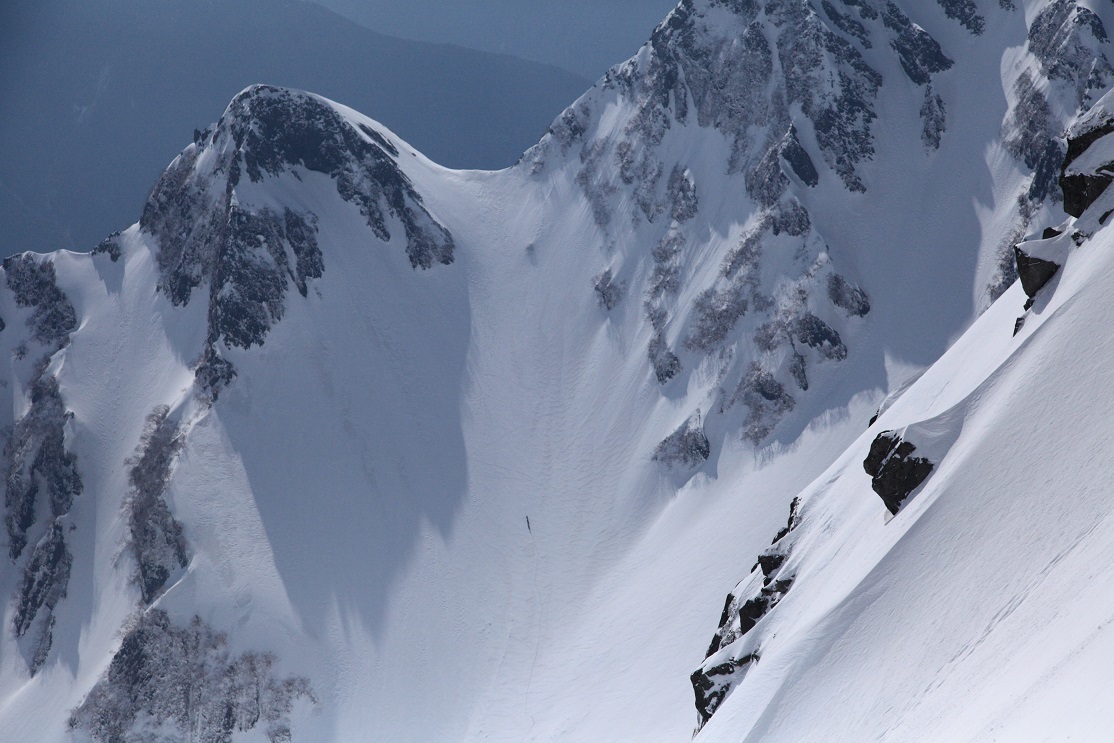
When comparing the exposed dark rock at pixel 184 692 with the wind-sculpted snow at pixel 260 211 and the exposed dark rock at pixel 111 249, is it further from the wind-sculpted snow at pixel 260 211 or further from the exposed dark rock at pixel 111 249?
the exposed dark rock at pixel 111 249

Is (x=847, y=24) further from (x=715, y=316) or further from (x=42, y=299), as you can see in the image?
(x=42, y=299)

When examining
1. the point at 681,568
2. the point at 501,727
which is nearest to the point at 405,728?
the point at 501,727

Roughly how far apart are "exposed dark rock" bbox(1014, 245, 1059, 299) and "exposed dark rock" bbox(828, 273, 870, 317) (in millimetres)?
71664

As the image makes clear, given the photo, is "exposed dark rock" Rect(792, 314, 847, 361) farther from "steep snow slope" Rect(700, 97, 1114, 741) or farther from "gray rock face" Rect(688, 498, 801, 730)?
"steep snow slope" Rect(700, 97, 1114, 741)

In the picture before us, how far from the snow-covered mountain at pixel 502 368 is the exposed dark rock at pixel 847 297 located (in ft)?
0.91

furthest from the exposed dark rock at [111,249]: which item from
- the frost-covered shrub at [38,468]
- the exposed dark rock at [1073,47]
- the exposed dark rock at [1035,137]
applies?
the exposed dark rock at [1073,47]

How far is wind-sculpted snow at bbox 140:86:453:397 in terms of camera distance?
407ft

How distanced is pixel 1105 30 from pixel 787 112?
37756 mm

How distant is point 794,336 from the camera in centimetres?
11181

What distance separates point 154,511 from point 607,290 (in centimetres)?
6250

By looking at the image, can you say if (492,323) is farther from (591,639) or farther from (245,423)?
(591,639)

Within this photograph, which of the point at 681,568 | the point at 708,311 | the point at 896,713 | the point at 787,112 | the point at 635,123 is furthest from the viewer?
the point at 635,123

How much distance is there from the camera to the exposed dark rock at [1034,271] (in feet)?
137

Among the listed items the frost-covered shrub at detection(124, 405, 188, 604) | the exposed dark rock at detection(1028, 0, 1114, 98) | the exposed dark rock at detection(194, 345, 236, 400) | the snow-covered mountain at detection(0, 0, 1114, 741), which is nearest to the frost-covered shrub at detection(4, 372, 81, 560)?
the snow-covered mountain at detection(0, 0, 1114, 741)
